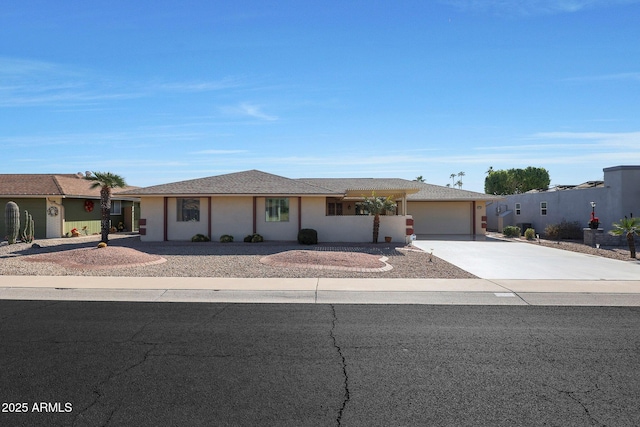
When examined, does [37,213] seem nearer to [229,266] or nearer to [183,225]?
[183,225]

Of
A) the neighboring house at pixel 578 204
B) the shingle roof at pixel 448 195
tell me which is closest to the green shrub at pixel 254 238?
the shingle roof at pixel 448 195

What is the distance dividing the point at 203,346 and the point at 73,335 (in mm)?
→ 2428

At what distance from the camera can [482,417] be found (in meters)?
4.88

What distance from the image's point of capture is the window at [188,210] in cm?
2634

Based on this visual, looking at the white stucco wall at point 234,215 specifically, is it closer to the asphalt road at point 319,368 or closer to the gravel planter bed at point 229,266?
the gravel planter bed at point 229,266

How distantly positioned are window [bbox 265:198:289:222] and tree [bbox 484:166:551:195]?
2107 inches

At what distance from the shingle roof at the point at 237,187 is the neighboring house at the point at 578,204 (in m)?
16.3

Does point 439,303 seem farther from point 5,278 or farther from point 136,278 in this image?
point 5,278

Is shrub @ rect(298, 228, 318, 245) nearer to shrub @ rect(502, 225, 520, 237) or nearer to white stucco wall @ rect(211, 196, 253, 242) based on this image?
white stucco wall @ rect(211, 196, 253, 242)

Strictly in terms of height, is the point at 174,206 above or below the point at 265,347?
above

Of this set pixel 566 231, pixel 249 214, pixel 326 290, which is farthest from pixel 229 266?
pixel 566 231

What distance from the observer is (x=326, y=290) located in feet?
40.2

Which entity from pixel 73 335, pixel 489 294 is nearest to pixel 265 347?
pixel 73 335

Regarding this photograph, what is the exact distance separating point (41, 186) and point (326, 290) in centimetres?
2613
